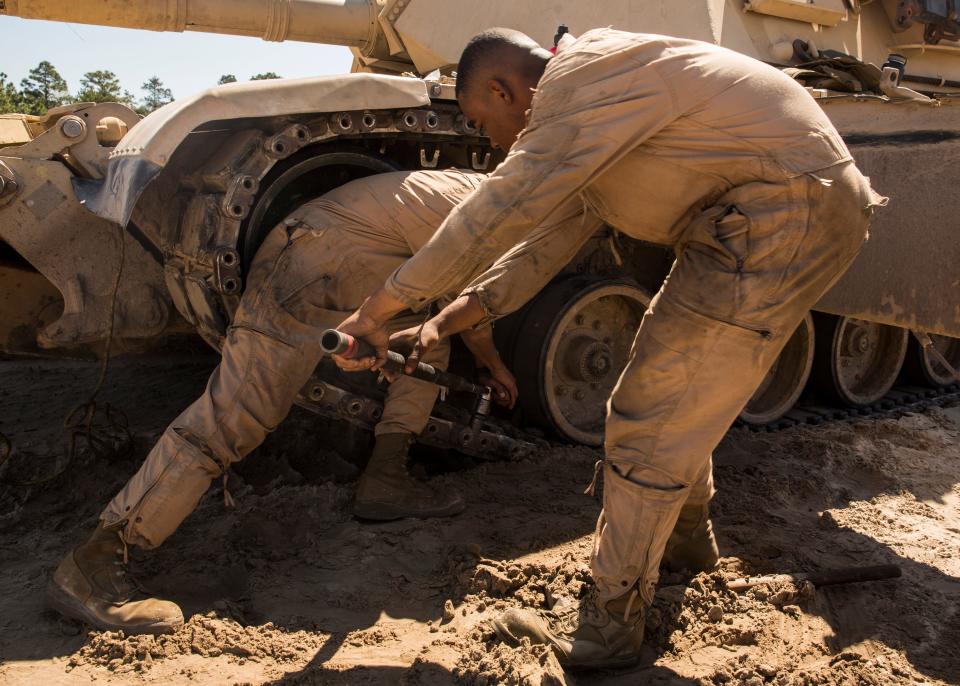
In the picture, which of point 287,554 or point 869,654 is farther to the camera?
point 287,554

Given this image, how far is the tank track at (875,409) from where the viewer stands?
530 cm

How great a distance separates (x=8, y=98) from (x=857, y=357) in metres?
19.2

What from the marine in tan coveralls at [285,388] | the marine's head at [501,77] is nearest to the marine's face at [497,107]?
the marine's head at [501,77]

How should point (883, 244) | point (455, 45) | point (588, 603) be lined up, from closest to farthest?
point (588, 603) → point (883, 244) → point (455, 45)

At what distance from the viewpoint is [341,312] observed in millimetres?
3523

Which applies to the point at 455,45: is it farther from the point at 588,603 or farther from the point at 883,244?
the point at 588,603

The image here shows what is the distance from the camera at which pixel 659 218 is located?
2.65 metres

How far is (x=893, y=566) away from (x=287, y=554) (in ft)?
6.94

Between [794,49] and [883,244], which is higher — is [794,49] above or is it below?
above

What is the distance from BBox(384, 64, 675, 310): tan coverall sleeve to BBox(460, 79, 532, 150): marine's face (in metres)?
0.29

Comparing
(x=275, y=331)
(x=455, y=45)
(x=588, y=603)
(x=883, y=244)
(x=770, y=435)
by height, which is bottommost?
(x=770, y=435)

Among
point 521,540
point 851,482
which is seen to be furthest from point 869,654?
point 851,482

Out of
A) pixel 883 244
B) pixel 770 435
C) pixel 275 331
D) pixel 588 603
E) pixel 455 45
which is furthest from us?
pixel 455 45

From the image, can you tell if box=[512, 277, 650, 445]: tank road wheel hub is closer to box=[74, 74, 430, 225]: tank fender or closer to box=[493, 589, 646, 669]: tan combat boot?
box=[74, 74, 430, 225]: tank fender
